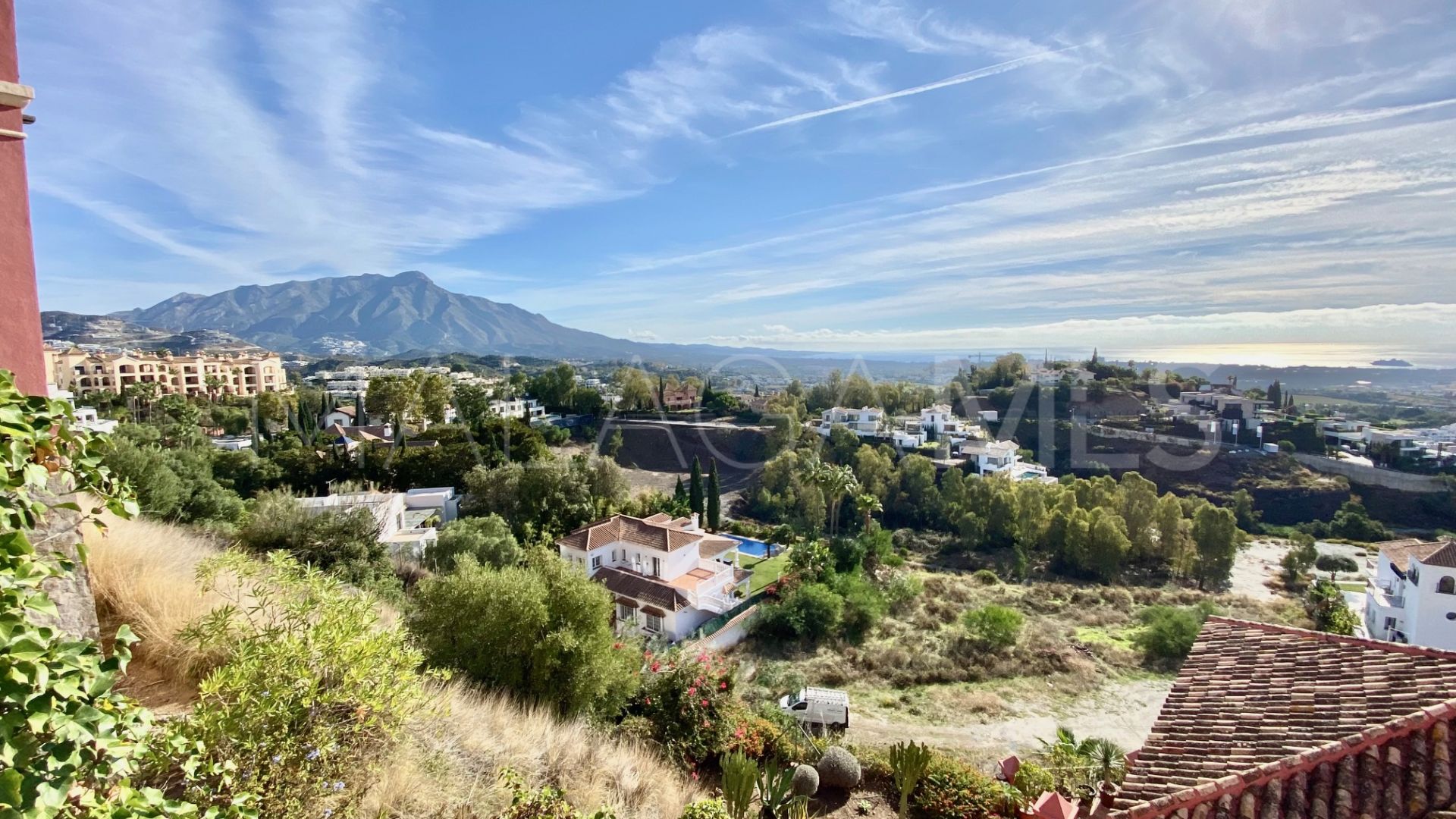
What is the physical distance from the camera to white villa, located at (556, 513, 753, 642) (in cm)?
1722

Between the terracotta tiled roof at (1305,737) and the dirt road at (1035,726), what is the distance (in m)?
7.69

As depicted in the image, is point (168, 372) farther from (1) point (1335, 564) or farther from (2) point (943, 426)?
(1) point (1335, 564)

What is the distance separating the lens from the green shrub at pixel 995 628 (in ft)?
56.6

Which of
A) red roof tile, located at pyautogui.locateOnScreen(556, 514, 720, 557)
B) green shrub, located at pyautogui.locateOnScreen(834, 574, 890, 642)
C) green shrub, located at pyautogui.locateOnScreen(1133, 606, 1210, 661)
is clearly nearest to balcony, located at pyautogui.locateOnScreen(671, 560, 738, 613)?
red roof tile, located at pyautogui.locateOnScreen(556, 514, 720, 557)

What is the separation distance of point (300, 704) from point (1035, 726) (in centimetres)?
1442

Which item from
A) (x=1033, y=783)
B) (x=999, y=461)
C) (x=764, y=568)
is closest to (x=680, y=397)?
(x=999, y=461)

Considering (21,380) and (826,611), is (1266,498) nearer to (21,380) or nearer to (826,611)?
(826,611)

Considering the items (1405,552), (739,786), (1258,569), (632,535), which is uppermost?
(739,786)

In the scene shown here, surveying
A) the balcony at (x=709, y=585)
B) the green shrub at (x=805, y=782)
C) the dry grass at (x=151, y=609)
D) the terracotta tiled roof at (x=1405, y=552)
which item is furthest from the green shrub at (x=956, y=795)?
the terracotta tiled roof at (x=1405, y=552)

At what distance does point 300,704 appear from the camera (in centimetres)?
314

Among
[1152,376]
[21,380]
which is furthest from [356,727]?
[1152,376]

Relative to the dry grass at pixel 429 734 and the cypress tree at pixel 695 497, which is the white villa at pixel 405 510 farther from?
the cypress tree at pixel 695 497

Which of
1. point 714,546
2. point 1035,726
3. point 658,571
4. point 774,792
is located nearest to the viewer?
point 774,792

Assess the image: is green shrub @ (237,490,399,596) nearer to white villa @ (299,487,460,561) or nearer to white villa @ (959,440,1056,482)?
white villa @ (299,487,460,561)
